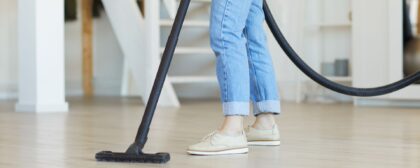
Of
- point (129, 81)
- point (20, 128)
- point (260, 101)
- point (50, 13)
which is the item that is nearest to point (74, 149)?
point (260, 101)

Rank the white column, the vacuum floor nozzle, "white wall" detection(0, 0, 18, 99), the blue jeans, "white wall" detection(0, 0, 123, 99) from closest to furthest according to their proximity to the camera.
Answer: the vacuum floor nozzle
the blue jeans
the white column
"white wall" detection(0, 0, 18, 99)
"white wall" detection(0, 0, 123, 99)

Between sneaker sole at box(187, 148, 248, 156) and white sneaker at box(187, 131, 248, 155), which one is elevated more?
white sneaker at box(187, 131, 248, 155)

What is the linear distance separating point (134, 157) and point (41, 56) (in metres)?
2.21

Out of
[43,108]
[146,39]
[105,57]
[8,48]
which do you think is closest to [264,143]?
[43,108]

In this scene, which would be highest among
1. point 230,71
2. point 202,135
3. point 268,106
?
point 230,71

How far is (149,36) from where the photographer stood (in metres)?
4.27

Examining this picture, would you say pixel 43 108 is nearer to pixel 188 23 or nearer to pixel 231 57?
pixel 188 23

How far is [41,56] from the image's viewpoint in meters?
3.80

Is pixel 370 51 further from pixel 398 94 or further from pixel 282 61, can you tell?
pixel 282 61

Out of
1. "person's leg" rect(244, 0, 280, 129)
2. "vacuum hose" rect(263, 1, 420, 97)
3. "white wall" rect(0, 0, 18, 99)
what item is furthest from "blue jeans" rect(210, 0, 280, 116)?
"white wall" rect(0, 0, 18, 99)

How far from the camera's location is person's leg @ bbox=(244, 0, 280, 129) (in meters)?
2.05

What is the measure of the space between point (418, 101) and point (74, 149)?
263 cm

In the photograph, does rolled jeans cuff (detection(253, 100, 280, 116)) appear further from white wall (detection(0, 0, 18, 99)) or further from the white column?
white wall (detection(0, 0, 18, 99))

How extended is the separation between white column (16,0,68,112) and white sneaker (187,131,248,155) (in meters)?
2.11
